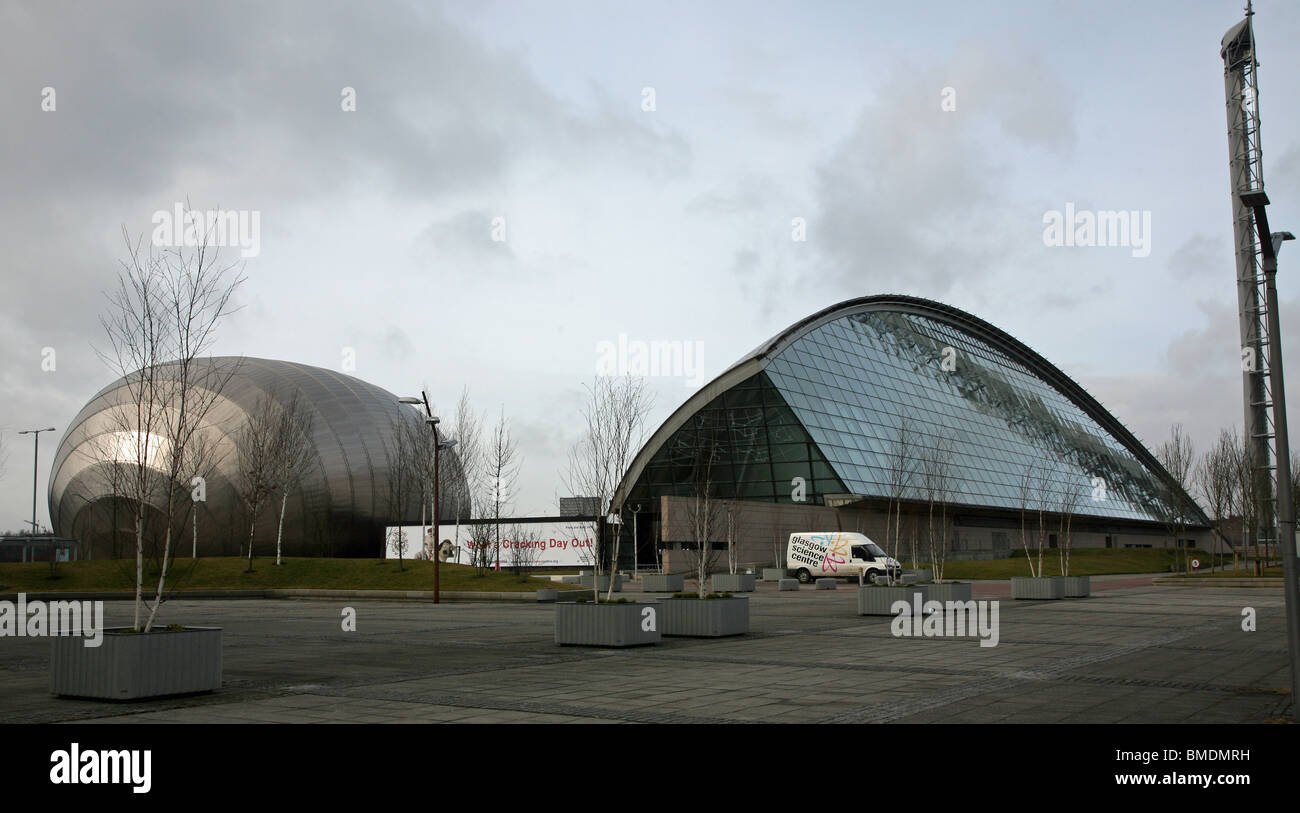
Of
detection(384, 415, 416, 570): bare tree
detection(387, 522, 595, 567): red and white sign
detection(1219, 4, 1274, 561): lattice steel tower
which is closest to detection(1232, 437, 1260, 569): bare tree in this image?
detection(1219, 4, 1274, 561): lattice steel tower

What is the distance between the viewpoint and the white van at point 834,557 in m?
49.6

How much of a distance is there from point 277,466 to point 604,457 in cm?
3807

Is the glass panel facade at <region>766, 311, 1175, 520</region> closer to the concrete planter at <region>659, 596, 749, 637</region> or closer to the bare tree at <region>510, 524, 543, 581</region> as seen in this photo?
the bare tree at <region>510, 524, 543, 581</region>

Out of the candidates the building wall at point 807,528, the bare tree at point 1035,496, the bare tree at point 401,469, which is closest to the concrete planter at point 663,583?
the building wall at point 807,528

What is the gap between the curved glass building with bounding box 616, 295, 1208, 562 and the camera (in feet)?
210

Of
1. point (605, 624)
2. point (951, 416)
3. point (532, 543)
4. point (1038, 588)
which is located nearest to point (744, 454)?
point (532, 543)

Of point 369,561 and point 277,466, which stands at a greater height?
point 277,466

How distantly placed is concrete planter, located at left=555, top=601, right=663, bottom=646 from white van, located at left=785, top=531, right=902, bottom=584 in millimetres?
31284

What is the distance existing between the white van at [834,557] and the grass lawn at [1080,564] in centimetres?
546

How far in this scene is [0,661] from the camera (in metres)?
17.1

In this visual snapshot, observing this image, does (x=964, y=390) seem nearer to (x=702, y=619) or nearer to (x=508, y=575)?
(x=508, y=575)
